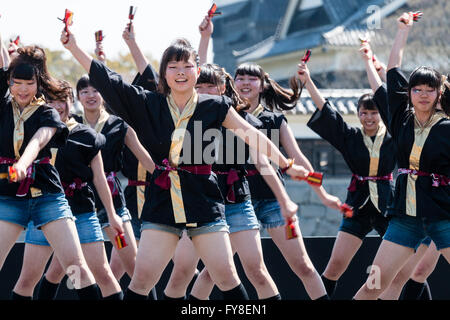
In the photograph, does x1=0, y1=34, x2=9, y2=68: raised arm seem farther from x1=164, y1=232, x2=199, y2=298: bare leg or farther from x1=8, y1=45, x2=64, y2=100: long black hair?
x1=164, y1=232, x2=199, y2=298: bare leg

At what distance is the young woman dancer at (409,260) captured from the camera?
5.11 m

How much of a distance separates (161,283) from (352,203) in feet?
5.73

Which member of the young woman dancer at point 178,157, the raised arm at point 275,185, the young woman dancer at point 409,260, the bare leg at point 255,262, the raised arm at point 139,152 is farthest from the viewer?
the raised arm at point 139,152

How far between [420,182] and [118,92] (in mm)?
1861

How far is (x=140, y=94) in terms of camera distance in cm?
426

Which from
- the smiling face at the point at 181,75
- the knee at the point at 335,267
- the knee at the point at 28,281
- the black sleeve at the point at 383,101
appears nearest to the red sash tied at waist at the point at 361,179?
the knee at the point at 335,267

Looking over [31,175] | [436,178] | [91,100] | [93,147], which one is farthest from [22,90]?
[436,178]

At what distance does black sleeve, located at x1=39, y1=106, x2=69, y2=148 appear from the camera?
4.49 meters

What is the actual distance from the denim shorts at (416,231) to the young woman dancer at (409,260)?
74cm

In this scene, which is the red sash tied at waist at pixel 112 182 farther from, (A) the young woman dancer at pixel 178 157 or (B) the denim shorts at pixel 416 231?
(B) the denim shorts at pixel 416 231

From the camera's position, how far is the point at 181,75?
425 centimetres

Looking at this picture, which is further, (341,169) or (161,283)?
(341,169)
